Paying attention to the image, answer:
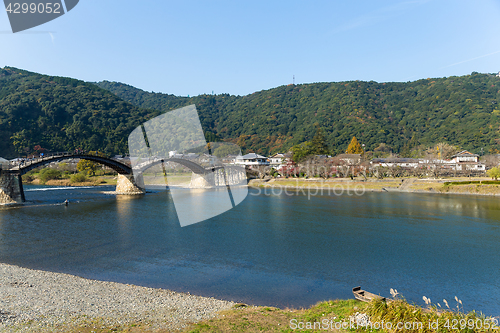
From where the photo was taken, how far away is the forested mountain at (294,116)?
6781 cm

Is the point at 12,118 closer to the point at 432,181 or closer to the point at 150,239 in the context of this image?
the point at 150,239

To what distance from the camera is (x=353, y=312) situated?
259 inches

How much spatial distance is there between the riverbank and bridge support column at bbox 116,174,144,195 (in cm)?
1997

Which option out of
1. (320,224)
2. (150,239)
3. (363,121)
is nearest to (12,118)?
(150,239)

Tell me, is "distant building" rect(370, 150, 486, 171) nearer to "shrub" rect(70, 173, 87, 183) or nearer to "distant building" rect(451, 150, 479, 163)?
"distant building" rect(451, 150, 479, 163)

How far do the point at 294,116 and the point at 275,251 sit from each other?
319 feet

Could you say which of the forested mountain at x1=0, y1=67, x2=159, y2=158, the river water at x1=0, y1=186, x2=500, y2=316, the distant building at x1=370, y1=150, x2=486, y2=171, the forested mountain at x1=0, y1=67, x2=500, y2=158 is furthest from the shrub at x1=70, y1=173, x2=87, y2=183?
the distant building at x1=370, y1=150, x2=486, y2=171

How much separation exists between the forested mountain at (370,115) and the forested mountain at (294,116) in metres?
0.28

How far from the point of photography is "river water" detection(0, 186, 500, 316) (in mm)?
10047

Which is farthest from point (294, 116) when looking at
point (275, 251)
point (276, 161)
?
point (275, 251)

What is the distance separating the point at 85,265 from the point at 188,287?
4.94 metres

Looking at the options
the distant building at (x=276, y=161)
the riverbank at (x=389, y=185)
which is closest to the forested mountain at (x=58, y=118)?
the distant building at (x=276, y=161)

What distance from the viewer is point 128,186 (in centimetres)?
3816

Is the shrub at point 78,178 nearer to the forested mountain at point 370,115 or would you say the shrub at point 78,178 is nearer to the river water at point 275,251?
the river water at point 275,251
